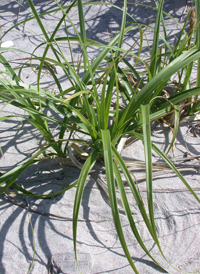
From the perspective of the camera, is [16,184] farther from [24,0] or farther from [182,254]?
[24,0]

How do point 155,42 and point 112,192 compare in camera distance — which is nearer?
point 112,192

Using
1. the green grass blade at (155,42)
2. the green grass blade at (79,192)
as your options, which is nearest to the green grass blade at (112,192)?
the green grass blade at (79,192)

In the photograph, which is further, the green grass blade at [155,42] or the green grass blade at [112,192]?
the green grass blade at [155,42]

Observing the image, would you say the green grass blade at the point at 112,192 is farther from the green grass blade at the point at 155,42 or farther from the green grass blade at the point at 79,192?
the green grass blade at the point at 155,42

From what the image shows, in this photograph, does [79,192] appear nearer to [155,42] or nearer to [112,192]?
[112,192]

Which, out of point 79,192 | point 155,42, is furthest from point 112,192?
point 155,42

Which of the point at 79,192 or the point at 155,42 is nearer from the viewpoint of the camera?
the point at 79,192

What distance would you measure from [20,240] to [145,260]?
0.47 m

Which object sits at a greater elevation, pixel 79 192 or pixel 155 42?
pixel 155 42

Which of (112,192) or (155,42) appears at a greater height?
(155,42)

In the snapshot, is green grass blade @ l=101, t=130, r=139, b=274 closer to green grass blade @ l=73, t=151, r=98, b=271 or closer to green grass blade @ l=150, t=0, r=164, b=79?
green grass blade @ l=73, t=151, r=98, b=271

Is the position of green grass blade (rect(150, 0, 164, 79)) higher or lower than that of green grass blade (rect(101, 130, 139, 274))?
higher

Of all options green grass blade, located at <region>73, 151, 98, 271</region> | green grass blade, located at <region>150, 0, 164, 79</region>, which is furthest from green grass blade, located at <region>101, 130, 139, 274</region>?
green grass blade, located at <region>150, 0, 164, 79</region>

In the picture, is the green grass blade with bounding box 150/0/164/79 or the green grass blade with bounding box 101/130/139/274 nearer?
the green grass blade with bounding box 101/130/139/274
